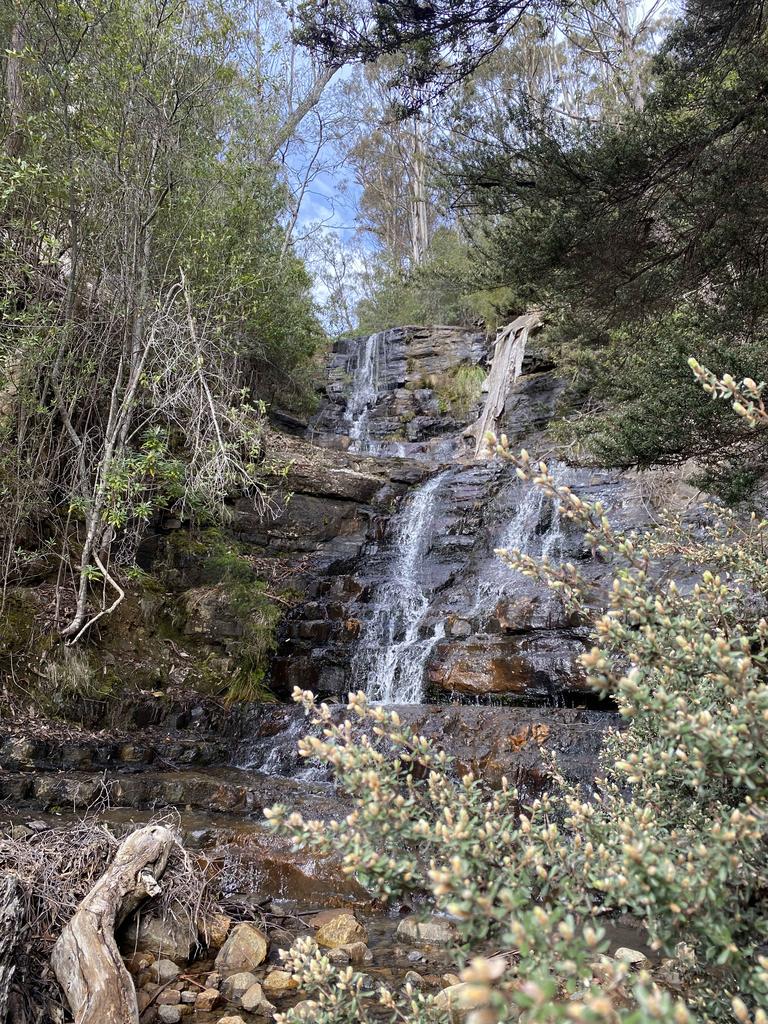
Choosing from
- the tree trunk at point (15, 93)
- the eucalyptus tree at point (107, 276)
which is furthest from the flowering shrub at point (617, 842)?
the tree trunk at point (15, 93)

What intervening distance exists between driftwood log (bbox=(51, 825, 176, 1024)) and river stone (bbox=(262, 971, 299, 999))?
2.50ft

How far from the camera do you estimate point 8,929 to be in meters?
2.84

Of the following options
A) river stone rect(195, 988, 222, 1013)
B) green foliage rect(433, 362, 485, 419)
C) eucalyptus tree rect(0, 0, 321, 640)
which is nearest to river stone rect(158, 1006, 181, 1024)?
river stone rect(195, 988, 222, 1013)

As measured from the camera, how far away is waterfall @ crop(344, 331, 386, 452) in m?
17.2

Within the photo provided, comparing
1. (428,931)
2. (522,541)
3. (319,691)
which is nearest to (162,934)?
(428,931)

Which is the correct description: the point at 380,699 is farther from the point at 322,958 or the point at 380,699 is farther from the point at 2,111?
the point at 2,111

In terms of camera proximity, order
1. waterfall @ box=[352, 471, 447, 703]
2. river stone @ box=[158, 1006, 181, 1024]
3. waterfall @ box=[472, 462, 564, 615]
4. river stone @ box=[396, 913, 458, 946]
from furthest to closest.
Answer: waterfall @ box=[472, 462, 564, 615]
waterfall @ box=[352, 471, 447, 703]
river stone @ box=[396, 913, 458, 946]
river stone @ box=[158, 1006, 181, 1024]

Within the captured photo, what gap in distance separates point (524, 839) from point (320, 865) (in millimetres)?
3651

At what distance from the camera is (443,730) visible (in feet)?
21.1

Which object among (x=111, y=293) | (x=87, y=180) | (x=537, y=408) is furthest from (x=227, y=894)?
(x=537, y=408)

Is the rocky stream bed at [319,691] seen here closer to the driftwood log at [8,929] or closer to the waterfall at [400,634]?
the waterfall at [400,634]

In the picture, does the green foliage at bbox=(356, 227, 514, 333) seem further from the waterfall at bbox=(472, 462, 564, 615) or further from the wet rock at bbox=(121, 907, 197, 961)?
the wet rock at bbox=(121, 907, 197, 961)

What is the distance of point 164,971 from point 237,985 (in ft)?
1.35

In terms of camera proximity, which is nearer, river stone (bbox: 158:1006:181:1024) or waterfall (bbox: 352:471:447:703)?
river stone (bbox: 158:1006:181:1024)
